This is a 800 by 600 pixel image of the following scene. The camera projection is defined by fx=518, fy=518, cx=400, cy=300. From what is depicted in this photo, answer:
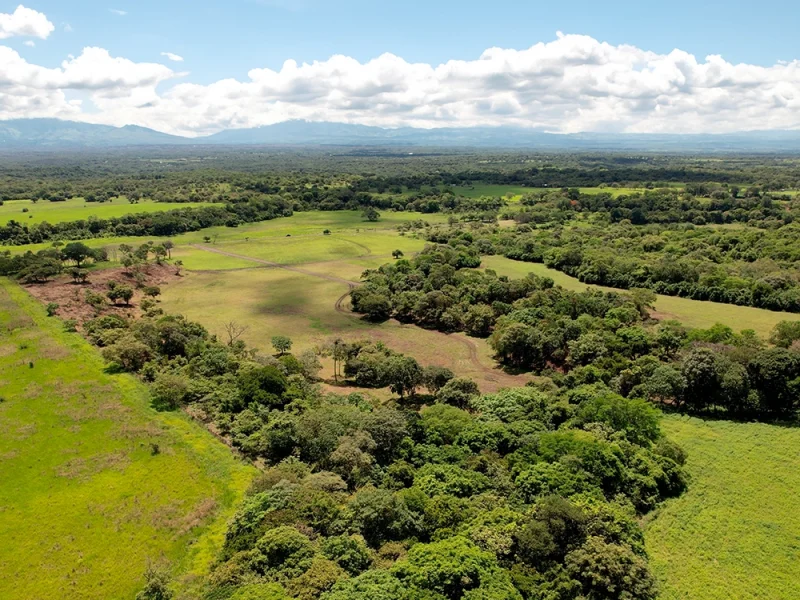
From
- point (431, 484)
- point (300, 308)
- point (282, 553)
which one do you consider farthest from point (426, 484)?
point (300, 308)

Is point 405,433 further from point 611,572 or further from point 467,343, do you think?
point 467,343

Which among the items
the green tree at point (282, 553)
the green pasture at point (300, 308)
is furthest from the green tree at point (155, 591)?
the green pasture at point (300, 308)

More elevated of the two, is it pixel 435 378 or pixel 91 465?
pixel 435 378

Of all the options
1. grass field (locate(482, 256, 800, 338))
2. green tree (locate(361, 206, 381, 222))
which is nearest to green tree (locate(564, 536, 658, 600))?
grass field (locate(482, 256, 800, 338))

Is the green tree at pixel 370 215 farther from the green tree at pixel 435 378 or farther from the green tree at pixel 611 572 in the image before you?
the green tree at pixel 611 572

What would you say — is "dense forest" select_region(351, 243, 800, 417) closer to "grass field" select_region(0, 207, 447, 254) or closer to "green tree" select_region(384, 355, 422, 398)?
"green tree" select_region(384, 355, 422, 398)
